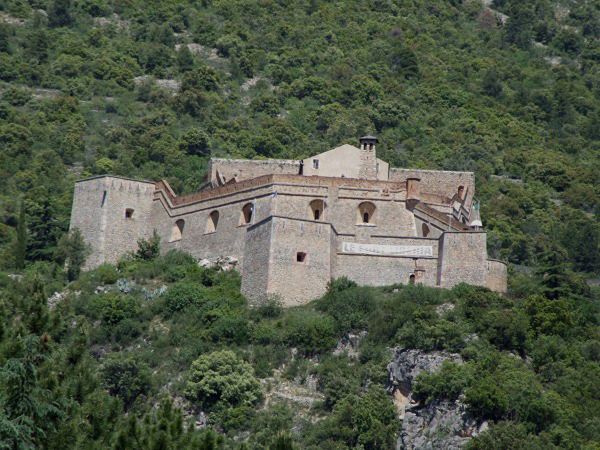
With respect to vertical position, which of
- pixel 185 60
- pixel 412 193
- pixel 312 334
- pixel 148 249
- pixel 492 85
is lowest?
pixel 312 334

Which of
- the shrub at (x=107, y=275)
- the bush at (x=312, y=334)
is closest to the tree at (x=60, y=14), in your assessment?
the shrub at (x=107, y=275)

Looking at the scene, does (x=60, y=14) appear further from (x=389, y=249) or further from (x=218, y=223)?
(x=389, y=249)

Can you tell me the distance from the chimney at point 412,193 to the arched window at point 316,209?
10.1ft

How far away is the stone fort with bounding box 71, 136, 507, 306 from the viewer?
171 ft

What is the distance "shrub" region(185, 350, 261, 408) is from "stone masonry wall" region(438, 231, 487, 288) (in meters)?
7.77

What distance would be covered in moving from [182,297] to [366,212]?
310 inches

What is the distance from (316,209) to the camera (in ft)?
184

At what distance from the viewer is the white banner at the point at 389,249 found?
175 feet

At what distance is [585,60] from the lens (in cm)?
10631

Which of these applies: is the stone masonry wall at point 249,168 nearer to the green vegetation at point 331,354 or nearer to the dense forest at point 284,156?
the dense forest at point 284,156

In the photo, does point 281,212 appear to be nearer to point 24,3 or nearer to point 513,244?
point 513,244

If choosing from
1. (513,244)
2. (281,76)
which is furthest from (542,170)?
(281,76)

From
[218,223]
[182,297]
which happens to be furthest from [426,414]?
[218,223]

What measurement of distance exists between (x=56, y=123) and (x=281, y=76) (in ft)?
56.8
